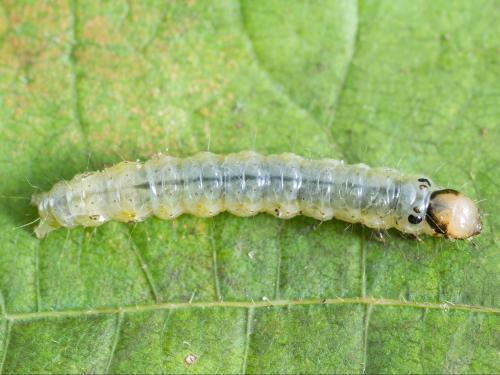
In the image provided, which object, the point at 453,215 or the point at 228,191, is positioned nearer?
the point at 453,215

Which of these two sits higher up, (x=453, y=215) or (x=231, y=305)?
(x=453, y=215)

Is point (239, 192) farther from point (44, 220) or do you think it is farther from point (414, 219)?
point (44, 220)

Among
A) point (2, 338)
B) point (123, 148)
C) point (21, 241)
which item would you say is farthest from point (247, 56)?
point (2, 338)

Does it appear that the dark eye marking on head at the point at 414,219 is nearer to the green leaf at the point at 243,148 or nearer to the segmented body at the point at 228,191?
the segmented body at the point at 228,191

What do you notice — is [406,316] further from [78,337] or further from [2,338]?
[2,338]

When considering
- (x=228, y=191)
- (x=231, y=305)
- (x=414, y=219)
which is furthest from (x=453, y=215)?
(x=231, y=305)

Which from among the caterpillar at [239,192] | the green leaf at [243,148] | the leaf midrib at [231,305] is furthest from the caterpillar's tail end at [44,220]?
the leaf midrib at [231,305]
